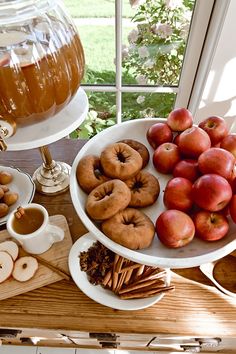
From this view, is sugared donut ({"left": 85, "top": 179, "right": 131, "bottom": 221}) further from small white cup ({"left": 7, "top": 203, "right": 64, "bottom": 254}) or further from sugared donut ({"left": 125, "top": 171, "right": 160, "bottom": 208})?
small white cup ({"left": 7, "top": 203, "right": 64, "bottom": 254})

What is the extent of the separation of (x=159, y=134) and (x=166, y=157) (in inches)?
2.4

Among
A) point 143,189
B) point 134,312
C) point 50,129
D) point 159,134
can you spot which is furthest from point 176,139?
point 134,312

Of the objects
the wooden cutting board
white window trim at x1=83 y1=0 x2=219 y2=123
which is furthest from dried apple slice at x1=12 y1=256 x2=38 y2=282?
white window trim at x1=83 y1=0 x2=219 y2=123

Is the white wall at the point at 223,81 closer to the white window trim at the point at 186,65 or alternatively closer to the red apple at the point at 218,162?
the white window trim at the point at 186,65

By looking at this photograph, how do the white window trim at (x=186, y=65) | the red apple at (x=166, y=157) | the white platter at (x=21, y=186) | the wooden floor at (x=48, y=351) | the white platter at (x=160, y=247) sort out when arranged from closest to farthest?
1. the white platter at (x=160, y=247)
2. the red apple at (x=166, y=157)
3. the white platter at (x=21, y=186)
4. the white window trim at (x=186, y=65)
5. the wooden floor at (x=48, y=351)

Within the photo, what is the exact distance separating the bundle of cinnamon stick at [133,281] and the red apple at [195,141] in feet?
0.81

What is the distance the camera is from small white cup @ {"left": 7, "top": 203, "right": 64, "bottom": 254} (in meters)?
0.59

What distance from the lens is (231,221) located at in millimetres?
504

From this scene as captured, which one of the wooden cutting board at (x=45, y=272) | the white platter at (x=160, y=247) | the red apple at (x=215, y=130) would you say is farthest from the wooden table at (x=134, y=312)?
the red apple at (x=215, y=130)

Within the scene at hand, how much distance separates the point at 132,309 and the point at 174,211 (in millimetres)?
219

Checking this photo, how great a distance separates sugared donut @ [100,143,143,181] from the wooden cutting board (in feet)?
0.70

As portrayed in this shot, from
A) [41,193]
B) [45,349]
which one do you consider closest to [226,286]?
[41,193]

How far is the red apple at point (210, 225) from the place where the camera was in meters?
0.47

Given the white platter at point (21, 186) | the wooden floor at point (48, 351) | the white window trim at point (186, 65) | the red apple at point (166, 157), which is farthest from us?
the wooden floor at point (48, 351)
